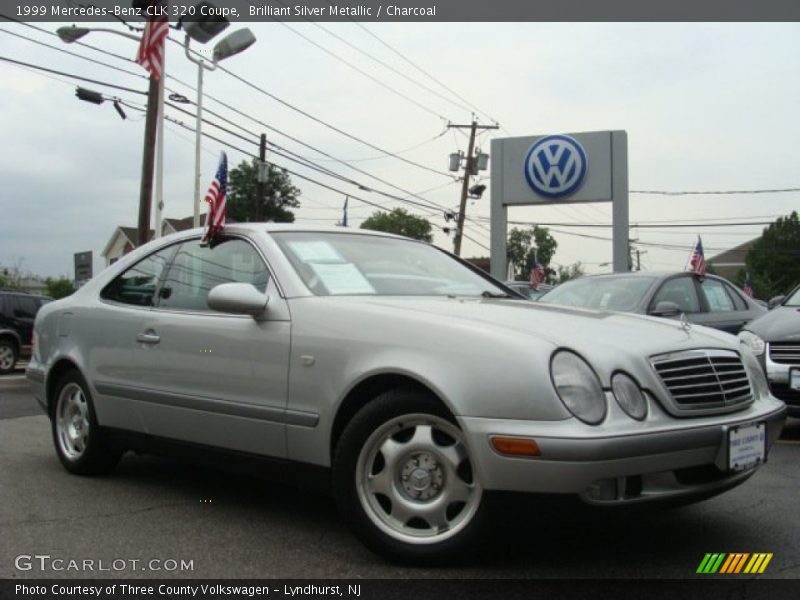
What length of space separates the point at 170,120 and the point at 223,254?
20.5 metres

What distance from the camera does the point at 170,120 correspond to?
2300 cm

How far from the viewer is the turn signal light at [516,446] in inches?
105

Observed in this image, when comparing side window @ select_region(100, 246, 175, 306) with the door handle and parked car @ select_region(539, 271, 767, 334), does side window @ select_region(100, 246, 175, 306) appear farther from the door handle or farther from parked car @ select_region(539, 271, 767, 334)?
parked car @ select_region(539, 271, 767, 334)

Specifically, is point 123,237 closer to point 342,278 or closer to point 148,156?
point 148,156

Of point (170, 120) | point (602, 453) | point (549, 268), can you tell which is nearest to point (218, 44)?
point (170, 120)

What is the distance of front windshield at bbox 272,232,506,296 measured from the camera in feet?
11.9

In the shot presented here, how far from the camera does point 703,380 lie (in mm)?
3033

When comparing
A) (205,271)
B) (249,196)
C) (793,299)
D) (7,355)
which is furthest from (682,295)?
(249,196)

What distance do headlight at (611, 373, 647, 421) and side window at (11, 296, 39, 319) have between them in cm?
1428

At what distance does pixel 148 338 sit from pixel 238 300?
905mm

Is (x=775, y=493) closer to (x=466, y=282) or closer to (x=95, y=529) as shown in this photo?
(x=466, y=282)

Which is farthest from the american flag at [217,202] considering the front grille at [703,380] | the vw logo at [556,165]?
the vw logo at [556,165]

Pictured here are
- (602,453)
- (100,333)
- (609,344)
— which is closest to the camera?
(602,453)

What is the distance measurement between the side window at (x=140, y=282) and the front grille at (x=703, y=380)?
9.02 feet
